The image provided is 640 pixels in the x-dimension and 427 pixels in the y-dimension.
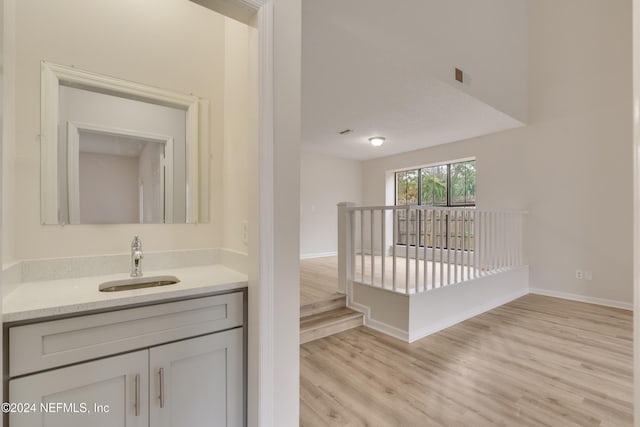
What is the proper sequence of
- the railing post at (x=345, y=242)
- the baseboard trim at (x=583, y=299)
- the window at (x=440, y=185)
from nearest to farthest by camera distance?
the railing post at (x=345, y=242)
the baseboard trim at (x=583, y=299)
the window at (x=440, y=185)

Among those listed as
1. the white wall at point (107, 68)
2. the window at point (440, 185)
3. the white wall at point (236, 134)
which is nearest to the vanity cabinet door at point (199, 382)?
the white wall at point (236, 134)

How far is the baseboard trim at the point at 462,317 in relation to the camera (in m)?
2.74

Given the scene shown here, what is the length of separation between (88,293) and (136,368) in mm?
364

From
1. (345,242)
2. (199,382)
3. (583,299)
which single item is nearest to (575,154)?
(583,299)

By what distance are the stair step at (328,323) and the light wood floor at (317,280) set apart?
0.59 ft

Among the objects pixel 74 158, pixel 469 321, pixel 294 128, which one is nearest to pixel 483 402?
pixel 469 321

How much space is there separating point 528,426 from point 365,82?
292 centimetres

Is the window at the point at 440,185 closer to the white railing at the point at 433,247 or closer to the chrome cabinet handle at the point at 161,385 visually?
the white railing at the point at 433,247

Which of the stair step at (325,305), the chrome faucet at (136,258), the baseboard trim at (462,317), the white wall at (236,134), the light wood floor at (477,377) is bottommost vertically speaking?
the light wood floor at (477,377)

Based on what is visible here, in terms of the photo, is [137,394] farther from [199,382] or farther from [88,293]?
[88,293]

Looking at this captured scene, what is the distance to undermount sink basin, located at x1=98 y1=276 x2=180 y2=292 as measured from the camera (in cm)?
141

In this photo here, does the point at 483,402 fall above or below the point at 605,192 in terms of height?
below

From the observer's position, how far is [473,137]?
193 inches

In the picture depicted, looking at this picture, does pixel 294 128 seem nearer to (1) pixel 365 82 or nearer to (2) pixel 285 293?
(2) pixel 285 293
